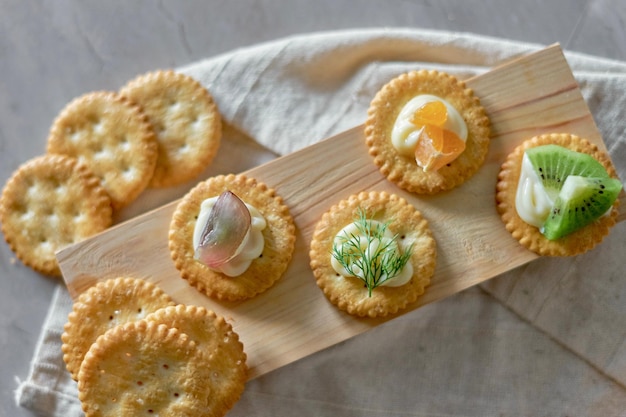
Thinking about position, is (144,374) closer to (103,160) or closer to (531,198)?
(103,160)

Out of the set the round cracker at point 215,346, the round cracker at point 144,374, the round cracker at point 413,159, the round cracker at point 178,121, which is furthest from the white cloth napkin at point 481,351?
the round cracker at point 144,374

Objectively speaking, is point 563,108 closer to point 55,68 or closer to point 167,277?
point 167,277

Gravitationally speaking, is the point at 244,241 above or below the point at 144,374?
above

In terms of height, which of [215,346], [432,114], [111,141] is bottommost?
[215,346]

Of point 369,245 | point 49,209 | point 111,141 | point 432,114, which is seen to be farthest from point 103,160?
point 432,114

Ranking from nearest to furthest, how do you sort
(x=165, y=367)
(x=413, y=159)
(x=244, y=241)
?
(x=165, y=367), (x=244, y=241), (x=413, y=159)

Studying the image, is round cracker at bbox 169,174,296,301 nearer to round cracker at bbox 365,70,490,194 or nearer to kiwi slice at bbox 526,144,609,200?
round cracker at bbox 365,70,490,194

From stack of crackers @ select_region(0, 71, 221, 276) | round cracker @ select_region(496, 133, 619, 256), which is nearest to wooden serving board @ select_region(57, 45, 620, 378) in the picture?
round cracker @ select_region(496, 133, 619, 256)

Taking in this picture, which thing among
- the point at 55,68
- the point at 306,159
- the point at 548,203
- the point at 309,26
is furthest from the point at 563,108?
the point at 55,68
